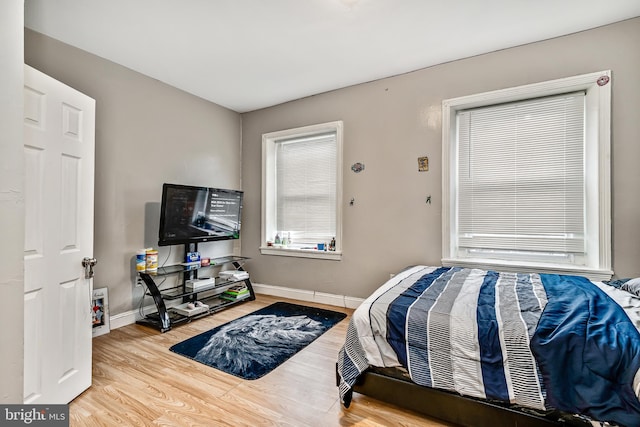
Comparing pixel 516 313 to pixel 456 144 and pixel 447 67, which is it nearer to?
pixel 456 144

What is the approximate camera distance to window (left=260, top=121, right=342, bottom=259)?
12.7ft

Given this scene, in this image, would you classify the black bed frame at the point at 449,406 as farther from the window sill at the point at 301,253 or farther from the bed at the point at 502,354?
the window sill at the point at 301,253

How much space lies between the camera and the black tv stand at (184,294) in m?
3.00

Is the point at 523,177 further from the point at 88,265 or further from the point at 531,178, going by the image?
the point at 88,265

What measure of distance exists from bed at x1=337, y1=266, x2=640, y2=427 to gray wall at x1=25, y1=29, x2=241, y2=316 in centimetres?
250

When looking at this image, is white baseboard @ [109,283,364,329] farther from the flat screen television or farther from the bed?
the bed

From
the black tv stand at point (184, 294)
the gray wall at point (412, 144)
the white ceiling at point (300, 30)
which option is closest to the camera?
the white ceiling at point (300, 30)

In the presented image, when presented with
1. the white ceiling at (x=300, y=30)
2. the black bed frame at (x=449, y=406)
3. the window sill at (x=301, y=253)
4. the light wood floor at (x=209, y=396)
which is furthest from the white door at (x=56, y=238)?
the window sill at (x=301, y=253)

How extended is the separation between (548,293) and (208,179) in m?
3.70

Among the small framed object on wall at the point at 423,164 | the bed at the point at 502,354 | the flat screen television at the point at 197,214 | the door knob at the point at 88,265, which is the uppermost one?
the small framed object on wall at the point at 423,164

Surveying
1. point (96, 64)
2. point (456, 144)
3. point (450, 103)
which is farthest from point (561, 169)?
point (96, 64)

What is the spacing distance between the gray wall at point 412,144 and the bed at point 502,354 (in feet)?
3.79

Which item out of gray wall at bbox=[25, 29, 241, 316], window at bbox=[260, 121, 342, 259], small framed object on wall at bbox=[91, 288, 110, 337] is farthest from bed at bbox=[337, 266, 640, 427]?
gray wall at bbox=[25, 29, 241, 316]

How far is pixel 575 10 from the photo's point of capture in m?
2.32
